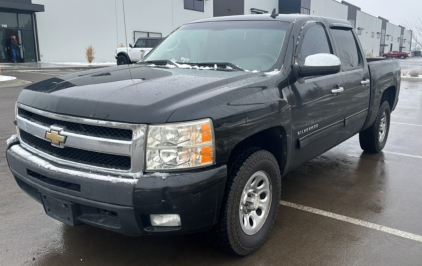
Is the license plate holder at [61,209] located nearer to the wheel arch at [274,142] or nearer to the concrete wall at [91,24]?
the wheel arch at [274,142]

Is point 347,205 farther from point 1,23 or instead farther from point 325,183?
point 1,23

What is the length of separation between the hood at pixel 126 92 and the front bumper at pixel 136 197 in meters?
0.39

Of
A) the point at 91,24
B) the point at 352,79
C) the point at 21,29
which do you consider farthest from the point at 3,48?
the point at 352,79

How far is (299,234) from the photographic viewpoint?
3.31 m

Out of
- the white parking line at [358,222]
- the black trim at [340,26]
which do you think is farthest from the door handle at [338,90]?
the white parking line at [358,222]

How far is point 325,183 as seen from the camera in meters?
4.63

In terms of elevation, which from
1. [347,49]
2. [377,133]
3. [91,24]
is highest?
[91,24]

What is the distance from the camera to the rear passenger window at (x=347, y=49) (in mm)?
4477

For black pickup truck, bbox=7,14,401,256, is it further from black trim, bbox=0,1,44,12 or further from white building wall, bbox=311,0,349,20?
white building wall, bbox=311,0,349,20

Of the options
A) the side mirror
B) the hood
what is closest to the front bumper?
the hood

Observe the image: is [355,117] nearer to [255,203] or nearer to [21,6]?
[255,203]

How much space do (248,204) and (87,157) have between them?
126cm

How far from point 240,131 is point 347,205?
1947mm

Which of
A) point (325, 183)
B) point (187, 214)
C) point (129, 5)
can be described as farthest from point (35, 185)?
point (129, 5)
